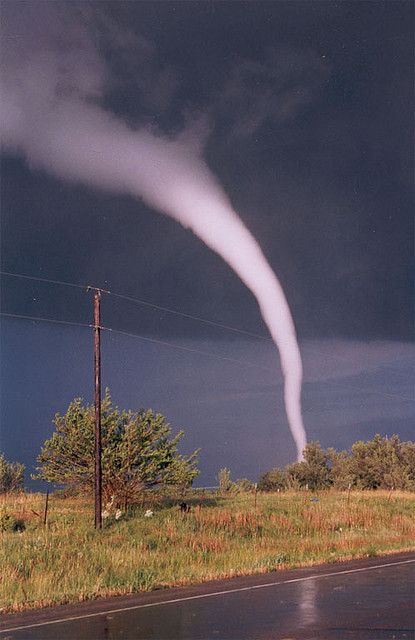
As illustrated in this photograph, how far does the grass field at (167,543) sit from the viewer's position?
56.1ft

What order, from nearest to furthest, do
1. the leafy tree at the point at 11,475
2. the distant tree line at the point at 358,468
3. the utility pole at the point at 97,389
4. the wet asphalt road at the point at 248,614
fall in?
the wet asphalt road at the point at 248,614
the utility pole at the point at 97,389
the leafy tree at the point at 11,475
the distant tree line at the point at 358,468

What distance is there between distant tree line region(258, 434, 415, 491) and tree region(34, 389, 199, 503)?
41.8 m

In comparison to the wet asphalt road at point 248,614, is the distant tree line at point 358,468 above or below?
above

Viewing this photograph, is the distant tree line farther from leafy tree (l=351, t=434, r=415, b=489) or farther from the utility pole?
the utility pole

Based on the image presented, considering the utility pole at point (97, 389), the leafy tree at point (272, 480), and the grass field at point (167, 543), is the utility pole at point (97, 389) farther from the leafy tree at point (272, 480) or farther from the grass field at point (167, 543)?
the leafy tree at point (272, 480)

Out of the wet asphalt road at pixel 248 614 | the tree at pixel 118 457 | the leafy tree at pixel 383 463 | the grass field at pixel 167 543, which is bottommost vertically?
the wet asphalt road at pixel 248 614

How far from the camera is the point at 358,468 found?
7988 cm

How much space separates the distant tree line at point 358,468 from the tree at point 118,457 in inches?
1647

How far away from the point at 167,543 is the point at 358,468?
5831 cm

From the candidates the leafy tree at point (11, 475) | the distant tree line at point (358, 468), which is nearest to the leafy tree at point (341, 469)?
the distant tree line at point (358, 468)

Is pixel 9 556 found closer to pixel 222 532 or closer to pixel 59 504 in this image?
pixel 222 532

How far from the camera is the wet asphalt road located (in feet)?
35.6

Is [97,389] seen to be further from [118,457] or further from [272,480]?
[272,480]

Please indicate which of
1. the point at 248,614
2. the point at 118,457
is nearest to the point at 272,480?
the point at 118,457
